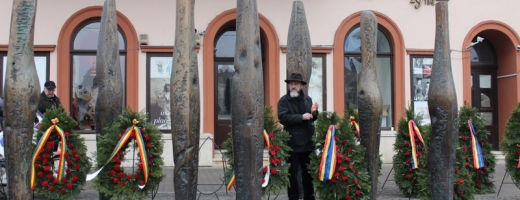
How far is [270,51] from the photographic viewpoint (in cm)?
1438

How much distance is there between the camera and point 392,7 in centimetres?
1498

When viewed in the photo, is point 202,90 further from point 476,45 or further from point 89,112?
point 476,45

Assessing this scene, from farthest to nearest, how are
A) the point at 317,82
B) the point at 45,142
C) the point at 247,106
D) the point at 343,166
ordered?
the point at 317,82 → the point at 45,142 → the point at 343,166 → the point at 247,106

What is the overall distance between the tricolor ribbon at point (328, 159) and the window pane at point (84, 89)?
7.86 meters

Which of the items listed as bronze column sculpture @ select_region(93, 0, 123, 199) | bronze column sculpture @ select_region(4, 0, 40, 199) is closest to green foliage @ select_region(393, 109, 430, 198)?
bronze column sculpture @ select_region(93, 0, 123, 199)

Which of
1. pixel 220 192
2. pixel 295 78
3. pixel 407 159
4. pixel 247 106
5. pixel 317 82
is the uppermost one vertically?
pixel 317 82

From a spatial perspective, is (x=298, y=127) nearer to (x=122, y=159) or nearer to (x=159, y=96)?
(x=122, y=159)

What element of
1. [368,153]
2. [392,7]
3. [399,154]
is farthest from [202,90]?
[368,153]

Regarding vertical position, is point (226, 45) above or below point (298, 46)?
above

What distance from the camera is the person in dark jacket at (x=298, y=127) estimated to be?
7688 mm

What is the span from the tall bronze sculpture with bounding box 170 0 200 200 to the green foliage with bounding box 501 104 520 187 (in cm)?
487

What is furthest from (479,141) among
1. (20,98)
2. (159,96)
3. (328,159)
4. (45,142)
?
(159,96)

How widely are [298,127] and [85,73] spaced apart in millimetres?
7885

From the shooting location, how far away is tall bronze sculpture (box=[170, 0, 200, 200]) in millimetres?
6348
